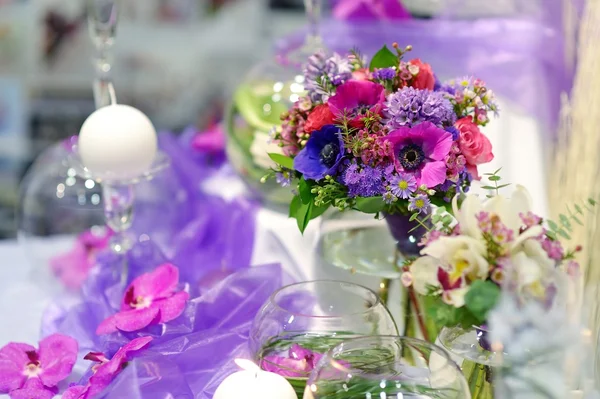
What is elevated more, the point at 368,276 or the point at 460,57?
the point at 460,57

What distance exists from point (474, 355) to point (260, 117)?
0.56 metres

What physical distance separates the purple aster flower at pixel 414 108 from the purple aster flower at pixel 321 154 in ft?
0.19

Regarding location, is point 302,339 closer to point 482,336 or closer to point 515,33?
point 482,336

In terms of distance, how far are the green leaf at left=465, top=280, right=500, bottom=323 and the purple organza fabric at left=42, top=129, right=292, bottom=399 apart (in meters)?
0.31

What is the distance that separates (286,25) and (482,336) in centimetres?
209

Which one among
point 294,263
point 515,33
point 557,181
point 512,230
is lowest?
point 294,263

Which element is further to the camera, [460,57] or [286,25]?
[286,25]

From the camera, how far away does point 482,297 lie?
0.65 m

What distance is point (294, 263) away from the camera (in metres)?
1.12

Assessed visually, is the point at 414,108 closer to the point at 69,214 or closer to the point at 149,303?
the point at 149,303

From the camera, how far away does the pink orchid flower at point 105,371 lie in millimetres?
811

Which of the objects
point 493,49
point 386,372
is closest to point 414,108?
point 386,372

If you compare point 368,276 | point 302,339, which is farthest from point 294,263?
point 302,339

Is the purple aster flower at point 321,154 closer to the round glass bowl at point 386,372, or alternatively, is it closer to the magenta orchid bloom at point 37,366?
the round glass bowl at point 386,372
